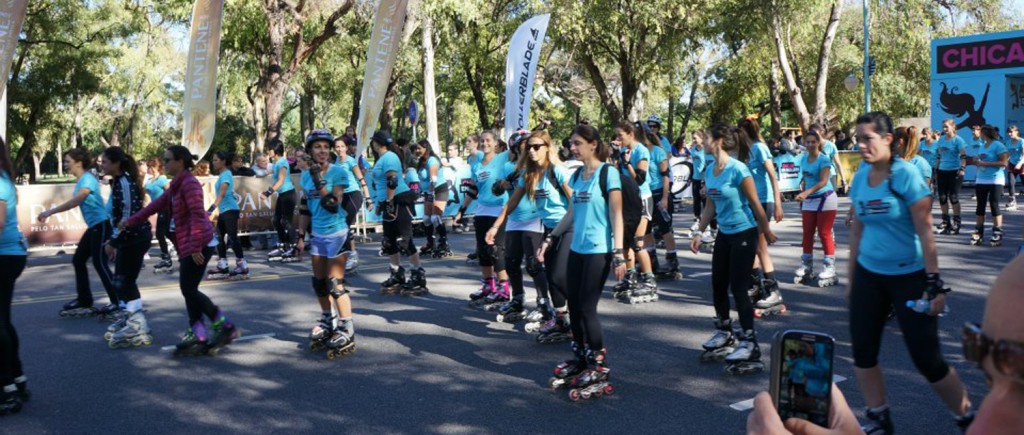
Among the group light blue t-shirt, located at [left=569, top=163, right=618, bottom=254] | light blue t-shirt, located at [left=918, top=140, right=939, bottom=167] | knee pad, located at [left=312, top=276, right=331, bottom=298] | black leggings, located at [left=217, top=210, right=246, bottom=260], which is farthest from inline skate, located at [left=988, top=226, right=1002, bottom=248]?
black leggings, located at [left=217, top=210, right=246, bottom=260]

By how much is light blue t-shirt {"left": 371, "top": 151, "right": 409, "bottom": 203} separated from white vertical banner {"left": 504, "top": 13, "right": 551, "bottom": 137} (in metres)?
6.21

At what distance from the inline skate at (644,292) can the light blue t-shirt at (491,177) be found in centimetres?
171

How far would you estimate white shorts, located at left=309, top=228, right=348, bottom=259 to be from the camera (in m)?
7.27

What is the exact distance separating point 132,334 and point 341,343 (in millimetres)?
2121

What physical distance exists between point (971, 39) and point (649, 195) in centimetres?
2128

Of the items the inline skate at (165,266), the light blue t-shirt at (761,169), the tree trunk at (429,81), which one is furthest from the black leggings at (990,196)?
the tree trunk at (429,81)

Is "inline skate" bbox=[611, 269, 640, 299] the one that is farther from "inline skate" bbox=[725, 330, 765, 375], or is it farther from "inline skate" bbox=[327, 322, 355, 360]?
"inline skate" bbox=[327, 322, 355, 360]

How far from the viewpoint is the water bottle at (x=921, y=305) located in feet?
13.8

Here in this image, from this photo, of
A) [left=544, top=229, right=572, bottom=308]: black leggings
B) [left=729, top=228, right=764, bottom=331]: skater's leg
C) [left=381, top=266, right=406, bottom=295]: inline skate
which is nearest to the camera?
[left=729, top=228, right=764, bottom=331]: skater's leg

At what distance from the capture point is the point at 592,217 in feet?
19.2

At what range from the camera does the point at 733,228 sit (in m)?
6.24

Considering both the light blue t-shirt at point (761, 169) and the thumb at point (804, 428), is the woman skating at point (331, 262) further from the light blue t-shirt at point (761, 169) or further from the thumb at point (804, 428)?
the thumb at point (804, 428)

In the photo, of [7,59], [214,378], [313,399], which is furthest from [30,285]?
[313,399]

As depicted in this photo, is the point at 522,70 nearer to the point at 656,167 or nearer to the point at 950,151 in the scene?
the point at 656,167
